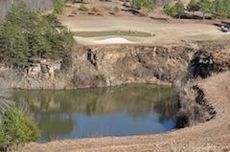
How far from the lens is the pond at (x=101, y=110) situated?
48.3 m

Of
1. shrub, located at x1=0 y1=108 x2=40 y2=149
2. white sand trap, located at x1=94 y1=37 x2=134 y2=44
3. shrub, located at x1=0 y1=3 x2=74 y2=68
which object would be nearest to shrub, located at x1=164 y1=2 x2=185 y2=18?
white sand trap, located at x1=94 y1=37 x2=134 y2=44

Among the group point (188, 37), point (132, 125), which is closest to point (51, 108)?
point (132, 125)

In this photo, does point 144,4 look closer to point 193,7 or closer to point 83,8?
point 193,7

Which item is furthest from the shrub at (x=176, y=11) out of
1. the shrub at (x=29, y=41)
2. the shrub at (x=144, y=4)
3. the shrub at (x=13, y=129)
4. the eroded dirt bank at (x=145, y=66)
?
the shrub at (x=13, y=129)

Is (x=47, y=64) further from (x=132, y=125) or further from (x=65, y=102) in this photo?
(x=132, y=125)

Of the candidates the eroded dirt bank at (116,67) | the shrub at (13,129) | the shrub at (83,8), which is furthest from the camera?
the shrub at (83,8)

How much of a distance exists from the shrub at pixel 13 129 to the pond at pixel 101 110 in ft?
33.1

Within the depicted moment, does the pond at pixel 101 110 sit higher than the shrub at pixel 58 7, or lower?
lower

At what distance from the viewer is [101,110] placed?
187 ft

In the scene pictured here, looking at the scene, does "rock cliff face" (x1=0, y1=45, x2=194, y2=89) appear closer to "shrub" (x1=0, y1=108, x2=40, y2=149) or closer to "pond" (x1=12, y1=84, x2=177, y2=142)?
"pond" (x1=12, y1=84, x2=177, y2=142)

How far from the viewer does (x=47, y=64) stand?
204ft

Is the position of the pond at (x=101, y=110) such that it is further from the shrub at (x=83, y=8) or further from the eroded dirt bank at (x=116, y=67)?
the shrub at (x=83, y=8)

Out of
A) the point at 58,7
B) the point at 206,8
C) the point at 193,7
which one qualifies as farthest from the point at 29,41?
the point at 193,7

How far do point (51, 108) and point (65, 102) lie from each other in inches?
85.8
